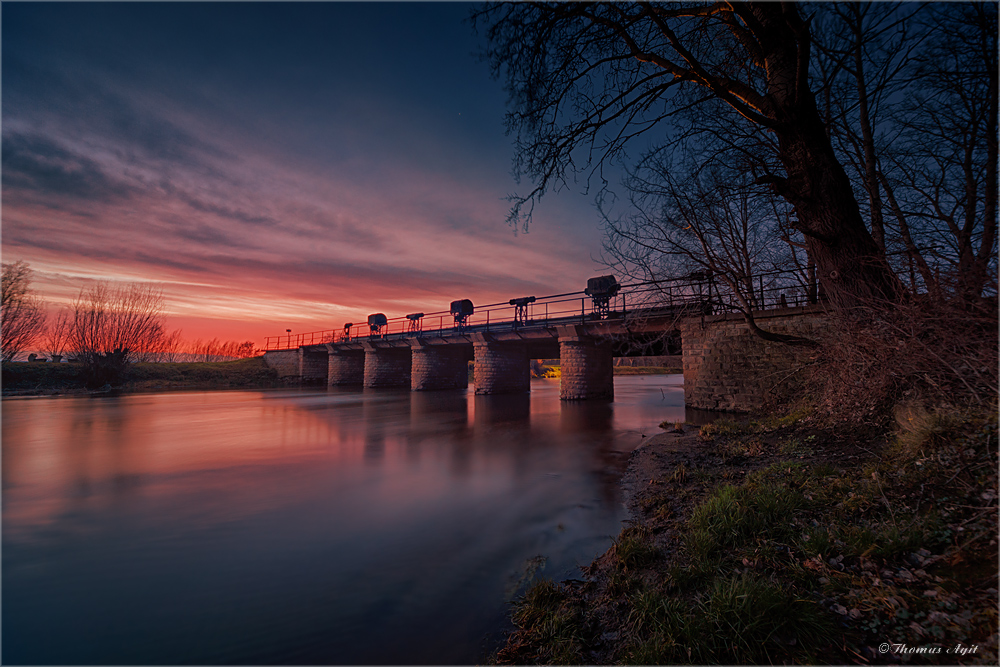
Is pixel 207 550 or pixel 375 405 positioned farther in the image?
pixel 375 405

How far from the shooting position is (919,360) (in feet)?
13.1

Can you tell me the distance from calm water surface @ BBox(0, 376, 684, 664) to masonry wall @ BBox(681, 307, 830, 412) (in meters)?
5.63

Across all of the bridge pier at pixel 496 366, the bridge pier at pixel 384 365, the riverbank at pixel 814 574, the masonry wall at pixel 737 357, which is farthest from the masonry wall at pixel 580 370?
the bridge pier at pixel 384 365

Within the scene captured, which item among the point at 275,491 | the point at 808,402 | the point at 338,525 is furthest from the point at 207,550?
the point at 808,402

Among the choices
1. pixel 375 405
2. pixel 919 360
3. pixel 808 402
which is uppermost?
pixel 919 360

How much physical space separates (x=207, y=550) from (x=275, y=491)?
2.37m

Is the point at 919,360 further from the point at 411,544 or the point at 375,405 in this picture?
the point at 375,405

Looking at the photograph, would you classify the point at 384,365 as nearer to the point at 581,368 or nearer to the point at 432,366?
the point at 432,366

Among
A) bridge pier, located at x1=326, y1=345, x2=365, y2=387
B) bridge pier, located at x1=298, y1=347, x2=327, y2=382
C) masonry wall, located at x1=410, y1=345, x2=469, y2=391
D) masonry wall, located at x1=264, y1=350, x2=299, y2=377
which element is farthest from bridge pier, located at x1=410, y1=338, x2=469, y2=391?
masonry wall, located at x1=264, y1=350, x2=299, y2=377

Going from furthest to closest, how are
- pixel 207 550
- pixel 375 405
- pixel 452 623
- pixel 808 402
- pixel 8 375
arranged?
pixel 8 375
pixel 375 405
pixel 808 402
pixel 207 550
pixel 452 623

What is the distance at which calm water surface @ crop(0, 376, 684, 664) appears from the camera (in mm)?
3031

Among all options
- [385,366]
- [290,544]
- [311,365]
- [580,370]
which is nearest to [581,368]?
[580,370]

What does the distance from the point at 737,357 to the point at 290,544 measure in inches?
540

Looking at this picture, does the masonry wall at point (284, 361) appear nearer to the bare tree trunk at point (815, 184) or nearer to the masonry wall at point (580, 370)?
the masonry wall at point (580, 370)
